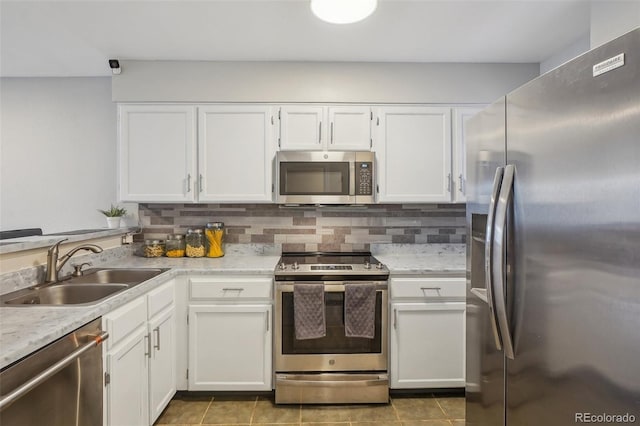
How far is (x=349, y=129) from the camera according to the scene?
261 cm

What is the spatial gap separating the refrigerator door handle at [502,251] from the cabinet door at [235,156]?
5.76 feet

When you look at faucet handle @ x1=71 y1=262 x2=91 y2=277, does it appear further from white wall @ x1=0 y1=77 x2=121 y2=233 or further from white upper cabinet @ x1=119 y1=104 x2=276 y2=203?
white wall @ x1=0 y1=77 x2=121 y2=233

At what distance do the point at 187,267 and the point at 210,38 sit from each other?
4.97ft

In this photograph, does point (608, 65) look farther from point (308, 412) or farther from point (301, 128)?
point (308, 412)

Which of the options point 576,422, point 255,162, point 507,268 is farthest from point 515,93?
point 255,162

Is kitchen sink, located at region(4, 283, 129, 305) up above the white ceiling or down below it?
below

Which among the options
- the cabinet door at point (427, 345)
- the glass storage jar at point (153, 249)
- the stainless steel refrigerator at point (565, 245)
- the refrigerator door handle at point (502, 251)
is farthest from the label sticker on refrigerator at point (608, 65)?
the glass storage jar at point (153, 249)

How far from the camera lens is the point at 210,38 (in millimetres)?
2293

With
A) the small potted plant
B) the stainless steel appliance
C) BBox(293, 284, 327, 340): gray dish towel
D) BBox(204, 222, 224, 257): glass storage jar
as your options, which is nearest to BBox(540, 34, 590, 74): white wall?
the stainless steel appliance

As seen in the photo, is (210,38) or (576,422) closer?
(576,422)

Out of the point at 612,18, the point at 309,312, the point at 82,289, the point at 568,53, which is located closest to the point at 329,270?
the point at 309,312

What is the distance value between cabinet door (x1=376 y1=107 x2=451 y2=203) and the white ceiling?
0.47 metres

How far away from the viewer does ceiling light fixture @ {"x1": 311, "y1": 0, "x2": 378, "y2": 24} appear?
1682 millimetres

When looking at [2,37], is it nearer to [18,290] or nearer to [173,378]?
[18,290]
